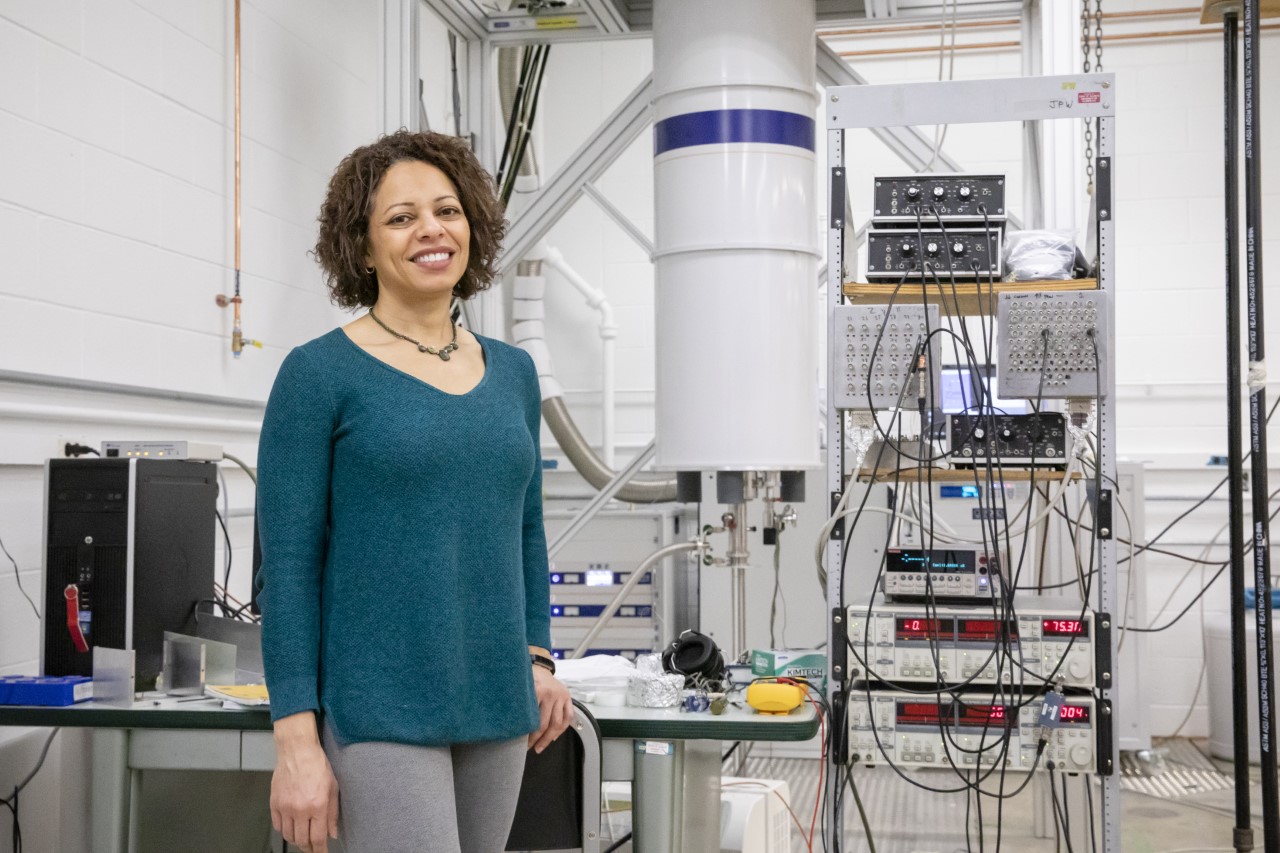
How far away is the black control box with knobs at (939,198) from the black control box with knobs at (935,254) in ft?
0.08

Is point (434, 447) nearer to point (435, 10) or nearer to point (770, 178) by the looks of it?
point (770, 178)

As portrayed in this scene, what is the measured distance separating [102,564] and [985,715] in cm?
162

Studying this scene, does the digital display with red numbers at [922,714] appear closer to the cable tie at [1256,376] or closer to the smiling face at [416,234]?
the cable tie at [1256,376]

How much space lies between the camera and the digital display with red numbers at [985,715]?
2.17 metres

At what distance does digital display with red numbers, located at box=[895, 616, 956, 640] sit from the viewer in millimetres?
2227

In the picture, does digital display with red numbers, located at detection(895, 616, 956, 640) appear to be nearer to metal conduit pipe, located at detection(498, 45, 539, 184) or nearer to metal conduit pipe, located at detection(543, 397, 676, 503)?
metal conduit pipe, located at detection(543, 397, 676, 503)

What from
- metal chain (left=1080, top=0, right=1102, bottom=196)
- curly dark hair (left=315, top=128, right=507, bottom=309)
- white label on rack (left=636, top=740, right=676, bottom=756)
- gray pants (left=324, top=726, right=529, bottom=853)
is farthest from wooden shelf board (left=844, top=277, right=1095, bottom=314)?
gray pants (left=324, top=726, right=529, bottom=853)

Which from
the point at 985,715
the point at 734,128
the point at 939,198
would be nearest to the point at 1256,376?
the point at 939,198

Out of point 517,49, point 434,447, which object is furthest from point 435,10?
point 434,447

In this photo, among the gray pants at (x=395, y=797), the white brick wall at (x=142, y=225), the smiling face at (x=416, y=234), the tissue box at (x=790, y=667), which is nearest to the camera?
the gray pants at (x=395, y=797)

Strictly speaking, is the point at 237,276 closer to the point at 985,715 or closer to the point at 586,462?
the point at 586,462

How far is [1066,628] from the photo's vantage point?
85.9 inches

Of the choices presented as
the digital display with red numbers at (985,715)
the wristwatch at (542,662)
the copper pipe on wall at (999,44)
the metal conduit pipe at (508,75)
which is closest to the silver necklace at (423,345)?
the wristwatch at (542,662)

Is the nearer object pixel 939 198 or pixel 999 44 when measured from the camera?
pixel 939 198
